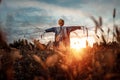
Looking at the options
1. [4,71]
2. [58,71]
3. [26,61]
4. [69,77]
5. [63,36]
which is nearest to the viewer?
[4,71]

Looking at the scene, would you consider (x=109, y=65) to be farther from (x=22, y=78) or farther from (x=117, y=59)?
(x=22, y=78)

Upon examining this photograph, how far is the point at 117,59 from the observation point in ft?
9.20

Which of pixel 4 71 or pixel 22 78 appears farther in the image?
pixel 22 78

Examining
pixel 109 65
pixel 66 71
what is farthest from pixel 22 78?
pixel 109 65

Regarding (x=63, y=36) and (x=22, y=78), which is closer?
(x=22, y=78)

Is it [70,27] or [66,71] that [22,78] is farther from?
[70,27]

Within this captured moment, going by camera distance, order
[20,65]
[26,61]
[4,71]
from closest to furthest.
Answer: [4,71]
[20,65]
[26,61]

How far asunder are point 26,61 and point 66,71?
1.69m

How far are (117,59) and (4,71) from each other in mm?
1163

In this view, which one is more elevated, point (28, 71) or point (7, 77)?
point (7, 77)

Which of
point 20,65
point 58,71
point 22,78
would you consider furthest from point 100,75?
point 20,65

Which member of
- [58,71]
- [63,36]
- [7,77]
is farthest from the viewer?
[63,36]

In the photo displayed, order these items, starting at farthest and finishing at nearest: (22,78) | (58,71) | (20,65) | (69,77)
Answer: (20,65) < (22,78) < (58,71) < (69,77)

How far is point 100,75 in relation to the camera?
8.10 feet
